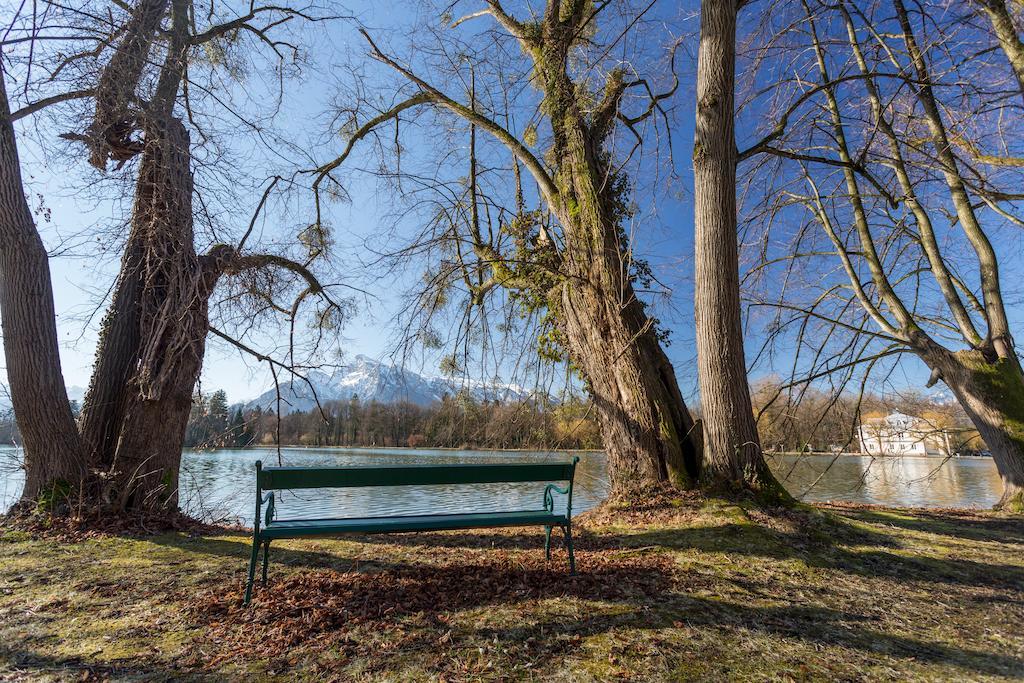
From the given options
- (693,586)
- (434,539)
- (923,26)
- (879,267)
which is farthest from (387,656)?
(923,26)

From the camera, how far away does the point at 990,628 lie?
272 centimetres

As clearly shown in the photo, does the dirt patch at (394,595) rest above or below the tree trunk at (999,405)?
below

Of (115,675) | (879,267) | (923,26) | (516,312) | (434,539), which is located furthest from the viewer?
(879,267)

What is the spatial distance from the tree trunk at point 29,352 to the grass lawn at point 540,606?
0.69 meters

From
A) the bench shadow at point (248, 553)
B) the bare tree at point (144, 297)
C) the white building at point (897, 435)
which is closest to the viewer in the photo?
the bench shadow at point (248, 553)

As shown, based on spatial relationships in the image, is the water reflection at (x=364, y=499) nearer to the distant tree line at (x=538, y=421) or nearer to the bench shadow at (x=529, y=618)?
the distant tree line at (x=538, y=421)

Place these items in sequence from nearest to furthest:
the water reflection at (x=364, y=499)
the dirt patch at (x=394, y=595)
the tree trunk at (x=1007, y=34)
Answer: the dirt patch at (x=394, y=595) → the tree trunk at (x=1007, y=34) → the water reflection at (x=364, y=499)

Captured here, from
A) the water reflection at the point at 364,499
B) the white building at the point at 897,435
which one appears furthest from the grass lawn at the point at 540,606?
the water reflection at the point at 364,499

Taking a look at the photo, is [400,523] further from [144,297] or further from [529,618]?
[144,297]

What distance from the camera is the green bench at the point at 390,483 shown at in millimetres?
2857

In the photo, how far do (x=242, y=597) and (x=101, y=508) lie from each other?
3.04 meters

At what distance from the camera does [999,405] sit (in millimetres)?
6578

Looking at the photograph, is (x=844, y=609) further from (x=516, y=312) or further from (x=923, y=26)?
(x=923, y=26)

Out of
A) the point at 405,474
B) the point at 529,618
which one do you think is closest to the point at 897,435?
the point at 529,618
